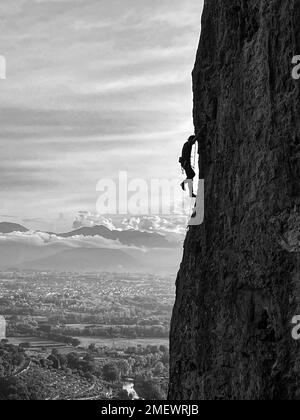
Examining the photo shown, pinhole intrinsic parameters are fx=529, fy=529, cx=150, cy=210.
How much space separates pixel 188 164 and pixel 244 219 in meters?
4.02

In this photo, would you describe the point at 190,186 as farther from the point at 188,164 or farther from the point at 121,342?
the point at 121,342

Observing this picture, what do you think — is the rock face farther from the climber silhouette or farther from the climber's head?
the climber silhouette

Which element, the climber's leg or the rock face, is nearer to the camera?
the rock face

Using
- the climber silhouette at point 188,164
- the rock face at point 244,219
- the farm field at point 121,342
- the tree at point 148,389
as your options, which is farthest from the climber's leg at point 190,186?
the farm field at point 121,342

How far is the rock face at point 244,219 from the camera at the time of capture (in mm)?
8914

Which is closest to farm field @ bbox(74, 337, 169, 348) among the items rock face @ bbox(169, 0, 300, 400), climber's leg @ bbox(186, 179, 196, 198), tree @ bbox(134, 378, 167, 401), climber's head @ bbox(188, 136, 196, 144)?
tree @ bbox(134, 378, 167, 401)

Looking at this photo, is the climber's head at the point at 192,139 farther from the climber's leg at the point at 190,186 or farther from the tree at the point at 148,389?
the tree at the point at 148,389

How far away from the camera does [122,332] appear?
276 ft

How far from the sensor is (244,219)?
10.3 metres

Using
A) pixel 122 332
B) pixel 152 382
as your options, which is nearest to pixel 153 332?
pixel 122 332

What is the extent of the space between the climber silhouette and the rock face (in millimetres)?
601

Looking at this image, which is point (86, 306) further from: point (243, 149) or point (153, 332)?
point (243, 149)

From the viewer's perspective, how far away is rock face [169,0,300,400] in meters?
8.91

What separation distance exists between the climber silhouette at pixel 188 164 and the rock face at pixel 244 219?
0.60 meters
